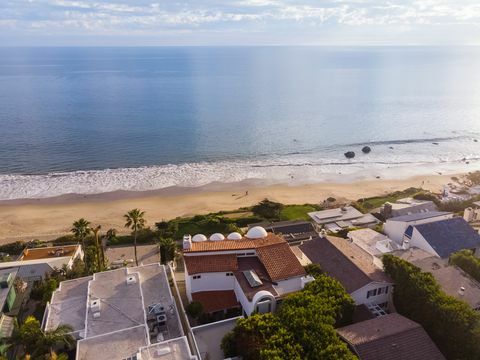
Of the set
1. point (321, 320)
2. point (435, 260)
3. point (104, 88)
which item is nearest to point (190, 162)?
point (435, 260)

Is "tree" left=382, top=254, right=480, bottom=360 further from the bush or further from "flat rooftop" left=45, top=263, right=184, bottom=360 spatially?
"flat rooftop" left=45, top=263, right=184, bottom=360

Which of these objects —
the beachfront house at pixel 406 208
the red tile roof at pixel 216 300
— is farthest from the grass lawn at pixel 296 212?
the red tile roof at pixel 216 300

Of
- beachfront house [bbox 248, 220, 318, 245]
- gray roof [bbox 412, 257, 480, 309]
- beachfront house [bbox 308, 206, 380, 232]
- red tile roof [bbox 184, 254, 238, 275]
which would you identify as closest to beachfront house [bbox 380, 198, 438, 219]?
beachfront house [bbox 308, 206, 380, 232]

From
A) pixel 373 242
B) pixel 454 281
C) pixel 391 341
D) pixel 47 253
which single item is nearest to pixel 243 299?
pixel 391 341

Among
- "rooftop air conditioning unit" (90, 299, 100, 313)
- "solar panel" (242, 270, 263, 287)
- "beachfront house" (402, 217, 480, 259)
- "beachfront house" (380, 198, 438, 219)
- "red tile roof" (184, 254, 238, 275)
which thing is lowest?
"beachfront house" (380, 198, 438, 219)

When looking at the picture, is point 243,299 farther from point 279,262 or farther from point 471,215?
point 471,215

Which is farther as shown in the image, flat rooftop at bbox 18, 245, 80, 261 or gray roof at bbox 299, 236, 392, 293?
flat rooftop at bbox 18, 245, 80, 261

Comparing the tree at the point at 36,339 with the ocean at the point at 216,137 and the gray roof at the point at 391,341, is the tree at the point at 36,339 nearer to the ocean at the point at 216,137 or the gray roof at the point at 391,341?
the gray roof at the point at 391,341

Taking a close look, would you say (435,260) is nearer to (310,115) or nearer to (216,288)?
(216,288)
